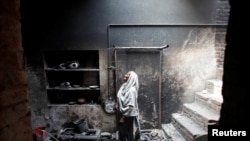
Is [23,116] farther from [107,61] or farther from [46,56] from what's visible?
[46,56]

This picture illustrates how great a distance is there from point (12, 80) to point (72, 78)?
5302 mm

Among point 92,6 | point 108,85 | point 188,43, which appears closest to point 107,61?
point 108,85

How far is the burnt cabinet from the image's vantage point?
19.9ft

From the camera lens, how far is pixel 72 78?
636 centimetres

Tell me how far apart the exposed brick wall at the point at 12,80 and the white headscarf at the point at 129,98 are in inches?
152

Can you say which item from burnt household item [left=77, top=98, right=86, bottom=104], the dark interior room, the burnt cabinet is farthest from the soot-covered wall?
the burnt cabinet

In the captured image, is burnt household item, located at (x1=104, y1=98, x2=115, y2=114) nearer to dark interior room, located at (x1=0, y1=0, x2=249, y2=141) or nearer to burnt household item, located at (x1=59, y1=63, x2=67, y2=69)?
dark interior room, located at (x1=0, y1=0, x2=249, y2=141)

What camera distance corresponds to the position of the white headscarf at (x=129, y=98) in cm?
507

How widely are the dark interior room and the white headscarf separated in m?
0.16

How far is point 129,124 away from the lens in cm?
518

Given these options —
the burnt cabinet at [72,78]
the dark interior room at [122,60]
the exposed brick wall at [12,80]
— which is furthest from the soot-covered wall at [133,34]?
the exposed brick wall at [12,80]

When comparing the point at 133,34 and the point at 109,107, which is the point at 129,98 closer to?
the point at 109,107

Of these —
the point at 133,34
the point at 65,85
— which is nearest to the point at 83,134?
the point at 65,85

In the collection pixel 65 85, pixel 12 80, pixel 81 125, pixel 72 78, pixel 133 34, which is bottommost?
pixel 81 125
